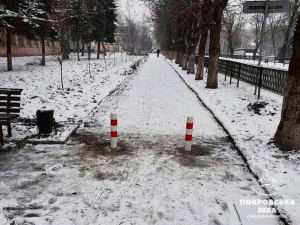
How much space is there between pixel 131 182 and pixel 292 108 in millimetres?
3679

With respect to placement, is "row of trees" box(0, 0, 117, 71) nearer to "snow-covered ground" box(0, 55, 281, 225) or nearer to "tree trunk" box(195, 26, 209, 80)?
"tree trunk" box(195, 26, 209, 80)

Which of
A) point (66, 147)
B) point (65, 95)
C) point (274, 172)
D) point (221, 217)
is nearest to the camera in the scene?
point (221, 217)

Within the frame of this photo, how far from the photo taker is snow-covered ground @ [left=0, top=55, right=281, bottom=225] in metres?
3.57

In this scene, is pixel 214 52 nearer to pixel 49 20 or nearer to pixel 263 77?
pixel 263 77

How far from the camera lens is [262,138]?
652 centimetres

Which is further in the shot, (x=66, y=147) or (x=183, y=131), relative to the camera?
(x=183, y=131)

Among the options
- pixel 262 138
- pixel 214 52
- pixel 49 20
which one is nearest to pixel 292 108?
pixel 262 138

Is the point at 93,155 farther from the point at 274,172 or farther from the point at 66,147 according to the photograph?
the point at 274,172

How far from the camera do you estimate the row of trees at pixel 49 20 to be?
17594 millimetres

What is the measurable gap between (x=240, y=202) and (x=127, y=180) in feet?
6.09

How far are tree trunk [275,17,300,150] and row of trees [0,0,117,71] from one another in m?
14.8

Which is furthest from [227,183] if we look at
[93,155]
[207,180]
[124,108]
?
[124,108]

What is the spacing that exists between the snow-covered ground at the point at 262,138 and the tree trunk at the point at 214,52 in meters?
1.70

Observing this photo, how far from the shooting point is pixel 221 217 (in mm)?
3568
